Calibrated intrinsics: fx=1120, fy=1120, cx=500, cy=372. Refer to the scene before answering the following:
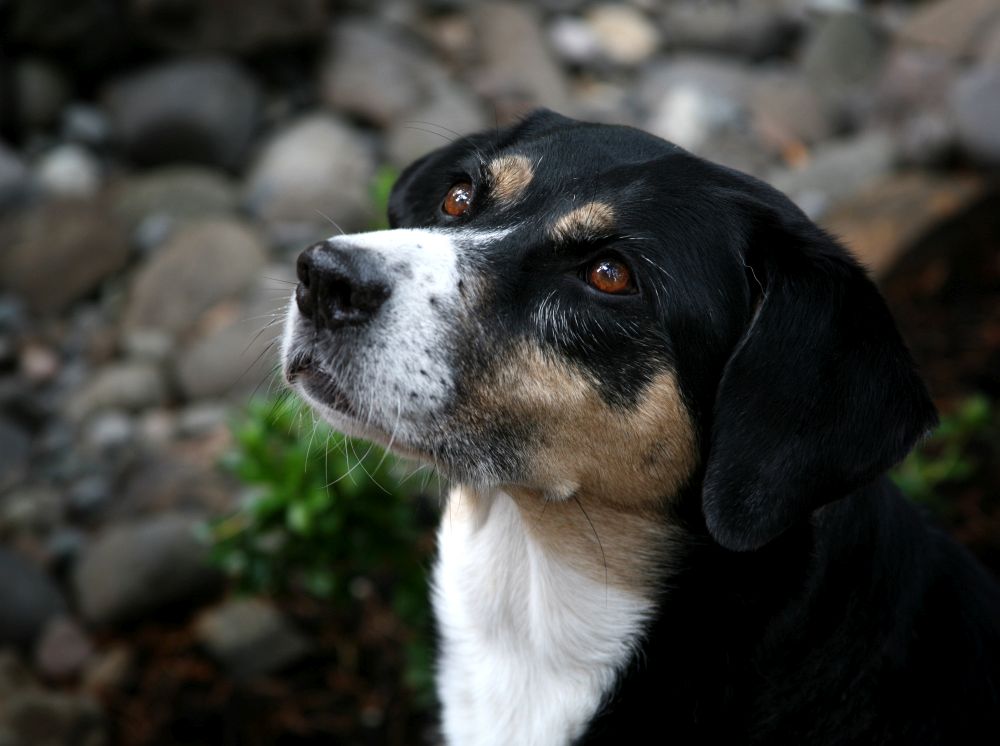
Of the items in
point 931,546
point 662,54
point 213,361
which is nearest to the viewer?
point 931,546

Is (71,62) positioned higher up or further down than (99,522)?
higher up

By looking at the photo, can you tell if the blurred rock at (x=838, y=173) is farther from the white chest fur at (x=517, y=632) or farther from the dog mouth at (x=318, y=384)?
the dog mouth at (x=318, y=384)

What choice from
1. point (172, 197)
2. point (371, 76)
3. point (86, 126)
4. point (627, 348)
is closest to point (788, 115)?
point (371, 76)

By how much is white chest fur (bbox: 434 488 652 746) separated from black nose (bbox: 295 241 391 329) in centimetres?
71

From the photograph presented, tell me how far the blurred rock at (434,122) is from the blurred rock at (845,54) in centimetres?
287

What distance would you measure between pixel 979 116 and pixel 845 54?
121 inches

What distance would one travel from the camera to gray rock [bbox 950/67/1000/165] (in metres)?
6.22

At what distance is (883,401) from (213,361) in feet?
14.7

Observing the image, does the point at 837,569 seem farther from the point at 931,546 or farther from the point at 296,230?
the point at 296,230

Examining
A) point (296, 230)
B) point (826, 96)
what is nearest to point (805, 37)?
point (826, 96)

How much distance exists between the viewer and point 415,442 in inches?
105

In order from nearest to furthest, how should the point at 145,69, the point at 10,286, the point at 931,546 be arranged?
the point at 931,546 < the point at 10,286 < the point at 145,69

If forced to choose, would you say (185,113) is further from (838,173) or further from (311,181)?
(838,173)

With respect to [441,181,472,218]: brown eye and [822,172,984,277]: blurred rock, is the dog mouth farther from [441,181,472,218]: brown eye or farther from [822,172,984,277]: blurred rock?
[822,172,984,277]: blurred rock
